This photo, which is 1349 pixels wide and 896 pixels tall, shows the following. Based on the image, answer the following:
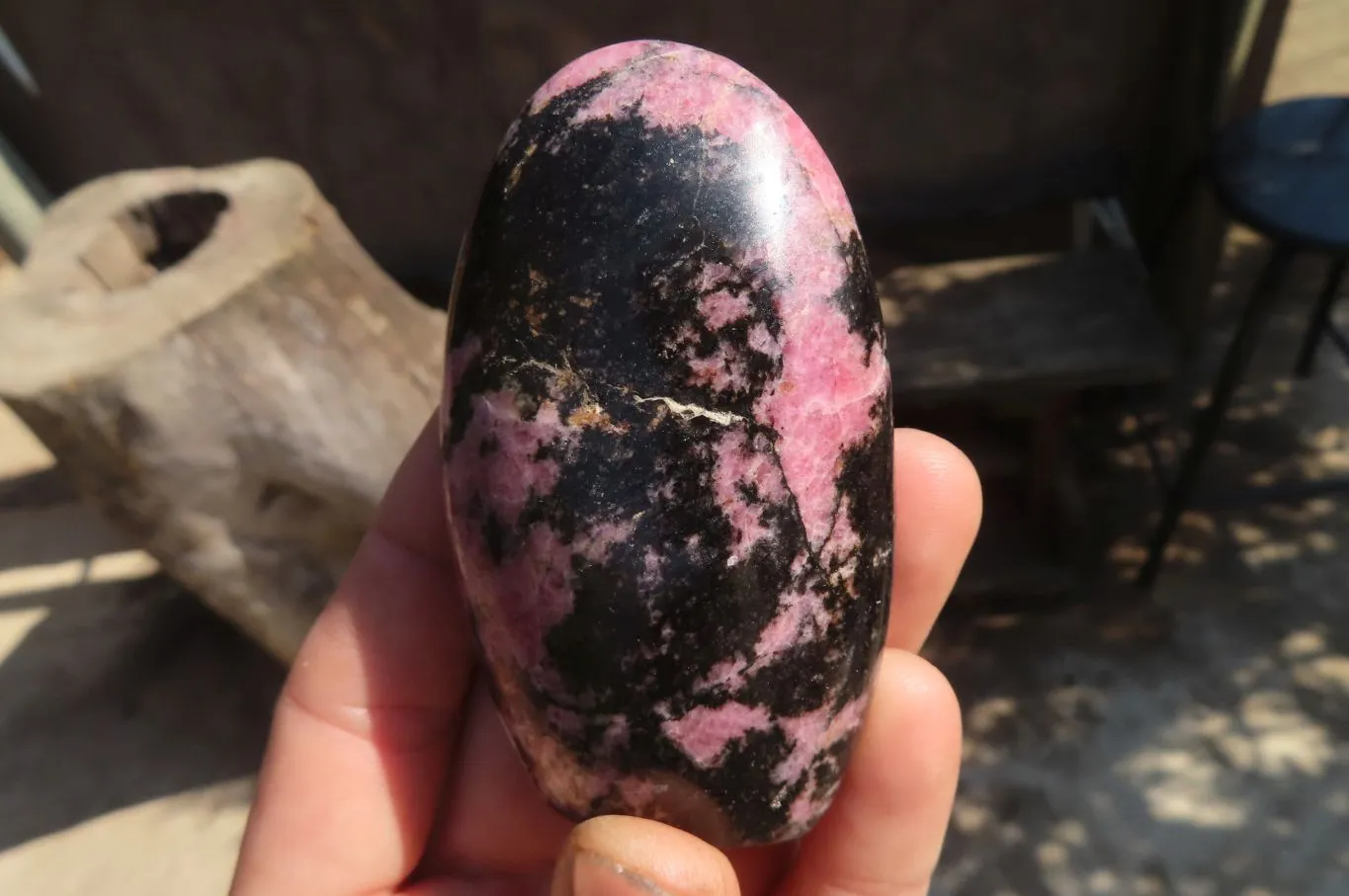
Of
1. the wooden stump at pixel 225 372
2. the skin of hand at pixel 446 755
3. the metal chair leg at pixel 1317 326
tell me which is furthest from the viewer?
the metal chair leg at pixel 1317 326

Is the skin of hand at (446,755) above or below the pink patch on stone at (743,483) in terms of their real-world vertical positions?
below

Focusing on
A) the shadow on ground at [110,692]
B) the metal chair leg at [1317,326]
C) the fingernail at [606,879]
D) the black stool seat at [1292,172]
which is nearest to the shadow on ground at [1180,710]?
the metal chair leg at [1317,326]

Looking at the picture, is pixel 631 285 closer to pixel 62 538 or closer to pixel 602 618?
pixel 602 618

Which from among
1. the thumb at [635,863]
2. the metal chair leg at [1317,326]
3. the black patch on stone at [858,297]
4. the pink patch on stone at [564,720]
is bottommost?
the metal chair leg at [1317,326]

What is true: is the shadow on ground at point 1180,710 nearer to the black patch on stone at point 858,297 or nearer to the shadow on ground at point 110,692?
the black patch on stone at point 858,297

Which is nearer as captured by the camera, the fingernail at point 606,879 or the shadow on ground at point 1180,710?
the fingernail at point 606,879

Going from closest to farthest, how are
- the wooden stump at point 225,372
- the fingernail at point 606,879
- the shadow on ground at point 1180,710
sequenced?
the fingernail at point 606,879 → the wooden stump at point 225,372 → the shadow on ground at point 1180,710

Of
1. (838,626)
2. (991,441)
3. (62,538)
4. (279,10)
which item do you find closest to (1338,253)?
(991,441)

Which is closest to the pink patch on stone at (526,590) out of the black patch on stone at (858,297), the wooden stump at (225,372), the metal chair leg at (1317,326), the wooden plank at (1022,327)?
the black patch on stone at (858,297)
